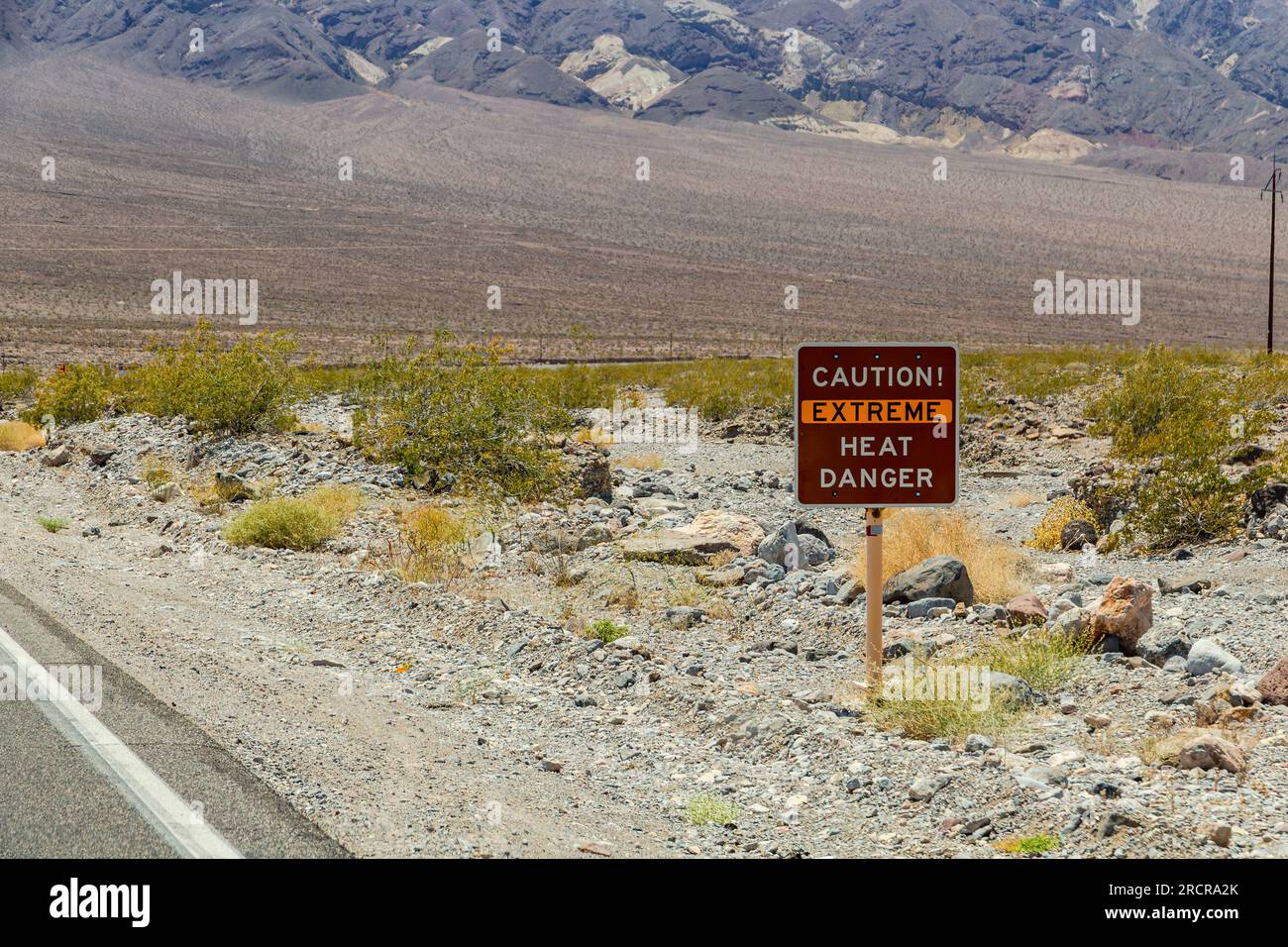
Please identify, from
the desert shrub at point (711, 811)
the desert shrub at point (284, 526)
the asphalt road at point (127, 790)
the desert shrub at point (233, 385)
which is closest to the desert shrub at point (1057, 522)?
the desert shrub at point (284, 526)

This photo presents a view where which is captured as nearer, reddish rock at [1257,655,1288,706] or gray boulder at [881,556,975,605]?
reddish rock at [1257,655,1288,706]

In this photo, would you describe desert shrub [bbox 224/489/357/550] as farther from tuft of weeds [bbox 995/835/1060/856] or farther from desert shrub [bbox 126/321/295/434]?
tuft of weeds [bbox 995/835/1060/856]

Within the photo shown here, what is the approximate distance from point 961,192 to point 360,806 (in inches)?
5134

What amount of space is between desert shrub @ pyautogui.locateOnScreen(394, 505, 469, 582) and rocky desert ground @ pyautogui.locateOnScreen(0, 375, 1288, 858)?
206mm

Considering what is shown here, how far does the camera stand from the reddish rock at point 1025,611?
8125mm

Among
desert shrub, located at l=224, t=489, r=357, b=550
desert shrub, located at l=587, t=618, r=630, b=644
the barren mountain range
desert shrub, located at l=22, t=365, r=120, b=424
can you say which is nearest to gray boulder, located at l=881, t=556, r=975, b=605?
desert shrub, located at l=587, t=618, r=630, b=644

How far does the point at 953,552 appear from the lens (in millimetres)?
10578

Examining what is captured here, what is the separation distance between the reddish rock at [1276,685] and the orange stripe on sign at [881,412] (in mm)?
2030

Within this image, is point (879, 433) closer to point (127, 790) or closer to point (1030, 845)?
point (1030, 845)

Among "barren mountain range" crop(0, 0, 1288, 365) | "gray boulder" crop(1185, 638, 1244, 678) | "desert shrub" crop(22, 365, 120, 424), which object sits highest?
"barren mountain range" crop(0, 0, 1288, 365)

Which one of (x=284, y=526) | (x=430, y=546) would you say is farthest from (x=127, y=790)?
(x=284, y=526)

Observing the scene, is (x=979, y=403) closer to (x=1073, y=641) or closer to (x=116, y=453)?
(x=116, y=453)

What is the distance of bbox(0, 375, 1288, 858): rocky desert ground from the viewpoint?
532cm

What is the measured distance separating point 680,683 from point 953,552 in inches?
151
